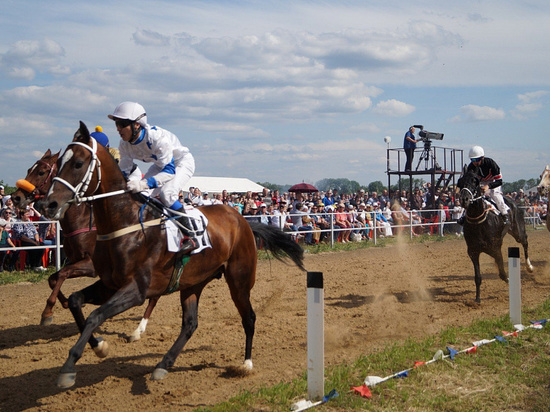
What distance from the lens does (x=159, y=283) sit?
5.39m

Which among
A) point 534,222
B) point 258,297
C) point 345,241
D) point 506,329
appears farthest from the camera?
point 534,222

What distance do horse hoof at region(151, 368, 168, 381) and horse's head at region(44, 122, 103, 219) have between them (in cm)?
182

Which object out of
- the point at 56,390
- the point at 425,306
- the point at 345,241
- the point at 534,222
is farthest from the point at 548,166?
the point at 534,222

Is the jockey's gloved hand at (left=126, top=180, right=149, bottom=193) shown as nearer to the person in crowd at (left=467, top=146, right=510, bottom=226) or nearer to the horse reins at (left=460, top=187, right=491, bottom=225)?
the horse reins at (left=460, top=187, right=491, bottom=225)

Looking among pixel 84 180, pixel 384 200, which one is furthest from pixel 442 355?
pixel 384 200

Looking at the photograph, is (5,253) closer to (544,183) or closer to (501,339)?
(501,339)

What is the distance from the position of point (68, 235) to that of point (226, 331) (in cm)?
247

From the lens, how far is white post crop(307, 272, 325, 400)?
4535mm

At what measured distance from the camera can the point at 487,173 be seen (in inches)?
425

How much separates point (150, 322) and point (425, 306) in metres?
4.34

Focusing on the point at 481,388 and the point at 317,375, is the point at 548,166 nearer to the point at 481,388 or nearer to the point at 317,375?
the point at 481,388

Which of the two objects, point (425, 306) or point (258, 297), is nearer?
point (425, 306)

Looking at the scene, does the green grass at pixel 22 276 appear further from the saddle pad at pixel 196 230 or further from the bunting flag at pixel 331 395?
the bunting flag at pixel 331 395

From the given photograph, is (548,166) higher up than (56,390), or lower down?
higher up
